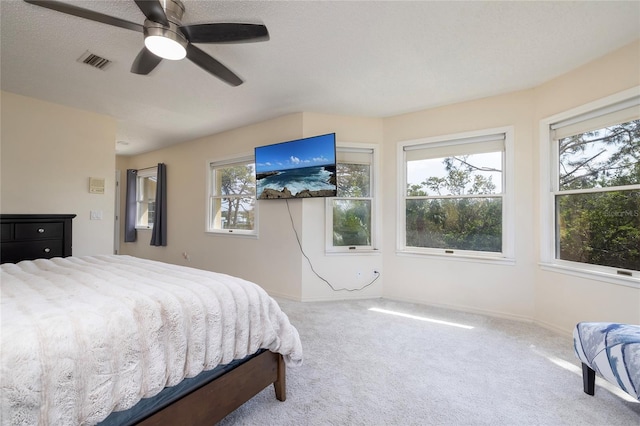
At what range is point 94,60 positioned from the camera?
232cm

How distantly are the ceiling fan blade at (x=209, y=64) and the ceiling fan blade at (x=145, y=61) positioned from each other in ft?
0.78

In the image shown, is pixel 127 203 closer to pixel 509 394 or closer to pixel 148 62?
pixel 148 62

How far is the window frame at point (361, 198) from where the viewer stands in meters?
3.53

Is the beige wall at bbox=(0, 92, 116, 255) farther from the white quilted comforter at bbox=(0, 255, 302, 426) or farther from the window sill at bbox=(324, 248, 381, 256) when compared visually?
the window sill at bbox=(324, 248, 381, 256)

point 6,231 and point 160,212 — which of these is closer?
point 6,231

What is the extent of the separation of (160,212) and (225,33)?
4.26 metres

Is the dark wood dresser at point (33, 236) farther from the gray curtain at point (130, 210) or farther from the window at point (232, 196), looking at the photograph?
the gray curtain at point (130, 210)

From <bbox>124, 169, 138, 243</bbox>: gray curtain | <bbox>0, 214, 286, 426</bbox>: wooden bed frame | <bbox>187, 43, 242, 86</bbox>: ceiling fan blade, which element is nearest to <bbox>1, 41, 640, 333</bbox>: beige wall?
<bbox>0, 214, 286, 426</bbox>: wooden bed frame

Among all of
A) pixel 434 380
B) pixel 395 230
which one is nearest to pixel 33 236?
pixel 434 380

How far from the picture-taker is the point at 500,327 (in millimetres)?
2650

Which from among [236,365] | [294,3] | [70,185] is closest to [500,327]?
[236,365]

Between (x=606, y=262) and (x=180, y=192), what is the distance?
5552 mm

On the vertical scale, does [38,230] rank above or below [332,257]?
above

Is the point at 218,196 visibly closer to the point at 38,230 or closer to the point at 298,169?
the point at 298,169
